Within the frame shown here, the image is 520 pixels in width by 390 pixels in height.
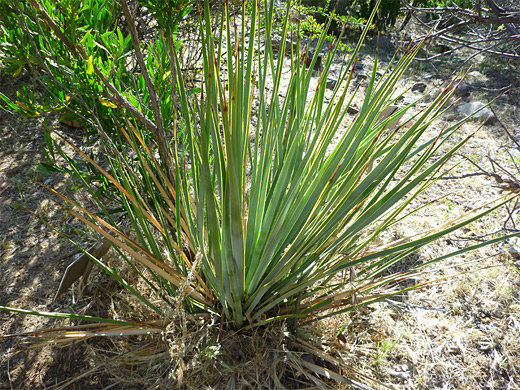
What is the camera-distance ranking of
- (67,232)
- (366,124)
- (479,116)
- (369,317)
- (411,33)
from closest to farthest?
(366,124) → (369,317) → (67,232) → (479,116) → (411,33)

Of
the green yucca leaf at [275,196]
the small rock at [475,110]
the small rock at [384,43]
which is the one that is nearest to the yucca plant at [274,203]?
the green yucca leaf at [275,196]

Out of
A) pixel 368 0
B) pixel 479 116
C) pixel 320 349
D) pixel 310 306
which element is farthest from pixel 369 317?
pixel 368 0

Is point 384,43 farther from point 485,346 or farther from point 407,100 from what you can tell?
point 485,346

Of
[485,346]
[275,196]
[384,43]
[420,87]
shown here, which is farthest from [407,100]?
[275,196]

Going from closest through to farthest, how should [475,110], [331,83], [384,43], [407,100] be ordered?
[475,110]
[407,100]
[331,83]
[384,43]

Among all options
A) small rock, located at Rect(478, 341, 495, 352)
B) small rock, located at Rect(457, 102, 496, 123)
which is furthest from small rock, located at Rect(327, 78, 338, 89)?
small rock, located at Rect(478, 341, 495, 352)

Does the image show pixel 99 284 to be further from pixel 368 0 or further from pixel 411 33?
pixel 411 33

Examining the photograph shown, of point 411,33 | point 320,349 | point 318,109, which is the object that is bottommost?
point 411,33

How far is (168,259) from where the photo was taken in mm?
1504

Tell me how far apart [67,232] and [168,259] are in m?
0.70

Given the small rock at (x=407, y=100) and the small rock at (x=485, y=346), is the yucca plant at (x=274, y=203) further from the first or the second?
the small rock at (x=407, y=100)

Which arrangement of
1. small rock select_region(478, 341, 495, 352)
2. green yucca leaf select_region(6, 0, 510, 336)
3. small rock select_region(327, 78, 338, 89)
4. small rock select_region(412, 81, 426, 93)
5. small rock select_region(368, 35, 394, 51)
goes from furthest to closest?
small rock select_region(368, 35, 394, 51), small rock select_region(412, 81, 426, 93), small rock select_region(327, 78, 338, 89), small rock select_region(478, 341, 495, 352), green yucca leaf select_region(6, 0, 510, 336)

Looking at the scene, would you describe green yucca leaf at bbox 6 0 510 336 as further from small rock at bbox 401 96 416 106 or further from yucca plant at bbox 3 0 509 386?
small rock at bbox 401 96 416 106

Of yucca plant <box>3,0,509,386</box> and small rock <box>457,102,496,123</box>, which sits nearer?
yucca plant <box>3,0,509,386</box>
